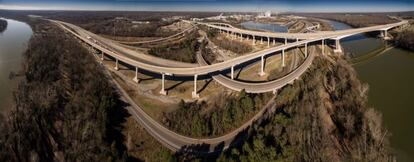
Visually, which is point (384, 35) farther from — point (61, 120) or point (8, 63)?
point (8, 63)

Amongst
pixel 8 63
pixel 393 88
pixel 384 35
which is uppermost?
pixel 384 35

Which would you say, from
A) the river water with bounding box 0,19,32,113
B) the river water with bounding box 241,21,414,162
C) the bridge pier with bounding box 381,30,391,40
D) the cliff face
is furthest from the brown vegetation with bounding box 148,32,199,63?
the bridge pier with bounding box 381,30,391,40

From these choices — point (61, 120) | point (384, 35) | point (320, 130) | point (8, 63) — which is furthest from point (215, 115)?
point (384, 35)

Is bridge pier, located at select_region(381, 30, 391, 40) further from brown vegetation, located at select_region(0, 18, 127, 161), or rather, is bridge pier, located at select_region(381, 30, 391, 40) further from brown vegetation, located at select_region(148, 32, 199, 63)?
brown vegetation, located at select_region(0, 18, 127, 161)

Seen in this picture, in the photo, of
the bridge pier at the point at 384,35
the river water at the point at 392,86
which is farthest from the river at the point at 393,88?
the bridge pier at the point at 384,35

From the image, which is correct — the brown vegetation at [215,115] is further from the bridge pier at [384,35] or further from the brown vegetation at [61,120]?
the bridge pier at [384,35]
